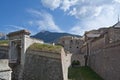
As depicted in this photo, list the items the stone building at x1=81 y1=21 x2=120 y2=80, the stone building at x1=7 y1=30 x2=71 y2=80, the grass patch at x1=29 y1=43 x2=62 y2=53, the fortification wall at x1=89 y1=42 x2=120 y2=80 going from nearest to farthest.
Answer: the stone building at x1=7 y1=30 x2=71 y2=80, the grass patch at x1=29 y1=43 x2=62 y2=53, the fortification wall at x1=89 y1=42 x2=120 y2=80, the stone building at x1=81 y1=21 x2=120 y2=80

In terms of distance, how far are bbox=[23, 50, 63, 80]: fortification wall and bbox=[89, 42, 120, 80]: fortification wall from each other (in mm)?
5928

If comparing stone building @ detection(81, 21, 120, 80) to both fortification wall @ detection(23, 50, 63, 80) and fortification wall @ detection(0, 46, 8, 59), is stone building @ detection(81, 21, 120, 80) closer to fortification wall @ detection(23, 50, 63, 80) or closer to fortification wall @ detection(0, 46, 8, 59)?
fortification wall @ detection(23, 50, 63, 80)

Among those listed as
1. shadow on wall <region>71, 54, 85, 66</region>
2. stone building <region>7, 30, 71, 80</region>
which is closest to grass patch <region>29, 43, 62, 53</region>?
stone building <region>7, 30, 71, 80</region>

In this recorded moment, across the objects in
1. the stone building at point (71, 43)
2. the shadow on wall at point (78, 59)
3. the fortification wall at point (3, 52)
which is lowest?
the shadow on wall at point (78, 59)

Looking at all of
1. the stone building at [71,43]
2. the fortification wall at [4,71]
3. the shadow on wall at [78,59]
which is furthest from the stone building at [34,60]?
the stone building at [71,43]

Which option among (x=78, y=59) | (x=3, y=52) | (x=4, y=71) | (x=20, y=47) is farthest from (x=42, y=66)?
(x=78, y=59)

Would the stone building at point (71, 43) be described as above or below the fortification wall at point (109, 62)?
above

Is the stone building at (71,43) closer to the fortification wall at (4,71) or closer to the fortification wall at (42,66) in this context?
the fortification wall at (42,66)

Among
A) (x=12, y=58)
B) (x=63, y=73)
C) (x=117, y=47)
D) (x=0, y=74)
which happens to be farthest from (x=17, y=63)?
(x=117, y=47)

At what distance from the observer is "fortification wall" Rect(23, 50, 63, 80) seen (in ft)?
72.8

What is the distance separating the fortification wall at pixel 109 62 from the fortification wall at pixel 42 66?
19.4 ft

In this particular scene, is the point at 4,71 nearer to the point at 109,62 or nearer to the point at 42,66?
the point at 42,66

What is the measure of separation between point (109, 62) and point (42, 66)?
7.77 metres

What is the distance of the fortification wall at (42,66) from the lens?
22188 millimetres
